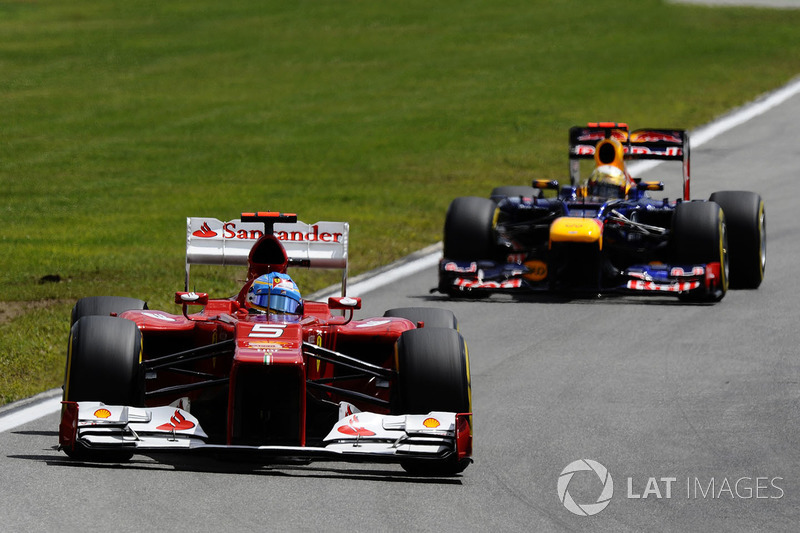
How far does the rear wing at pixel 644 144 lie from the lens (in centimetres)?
1812

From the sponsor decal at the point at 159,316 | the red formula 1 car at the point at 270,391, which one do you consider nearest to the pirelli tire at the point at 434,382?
the red formula 1 car at the point at 270,391

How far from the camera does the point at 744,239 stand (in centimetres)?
1745

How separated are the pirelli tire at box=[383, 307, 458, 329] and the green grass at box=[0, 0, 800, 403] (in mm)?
3228

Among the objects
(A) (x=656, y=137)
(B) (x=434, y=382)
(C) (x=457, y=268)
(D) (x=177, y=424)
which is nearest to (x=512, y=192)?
(A) (x=656, y=137)

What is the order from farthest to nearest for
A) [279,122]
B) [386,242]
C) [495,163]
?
[279,122] < [495,163] < [386,242]

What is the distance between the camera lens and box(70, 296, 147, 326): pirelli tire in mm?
10945

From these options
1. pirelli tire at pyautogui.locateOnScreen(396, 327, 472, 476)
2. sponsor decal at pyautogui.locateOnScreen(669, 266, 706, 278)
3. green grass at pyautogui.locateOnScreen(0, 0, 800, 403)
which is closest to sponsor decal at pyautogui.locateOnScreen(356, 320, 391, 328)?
pirelli tire at pyautogui.locateOnScreen(396, 327, 472, 476)

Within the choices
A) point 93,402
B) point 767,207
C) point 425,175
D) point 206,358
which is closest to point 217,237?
point 206,358

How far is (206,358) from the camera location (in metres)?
10.0

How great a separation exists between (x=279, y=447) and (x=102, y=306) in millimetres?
2500

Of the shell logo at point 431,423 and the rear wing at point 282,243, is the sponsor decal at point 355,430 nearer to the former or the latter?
the shell logo at point 431,423

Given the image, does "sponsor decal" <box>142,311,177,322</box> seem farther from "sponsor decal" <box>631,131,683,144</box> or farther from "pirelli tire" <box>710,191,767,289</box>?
"sponsor decal" <box>631,131,683,144</box>

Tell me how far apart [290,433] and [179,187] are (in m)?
17.5

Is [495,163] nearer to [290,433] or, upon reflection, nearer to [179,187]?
[179,187]
